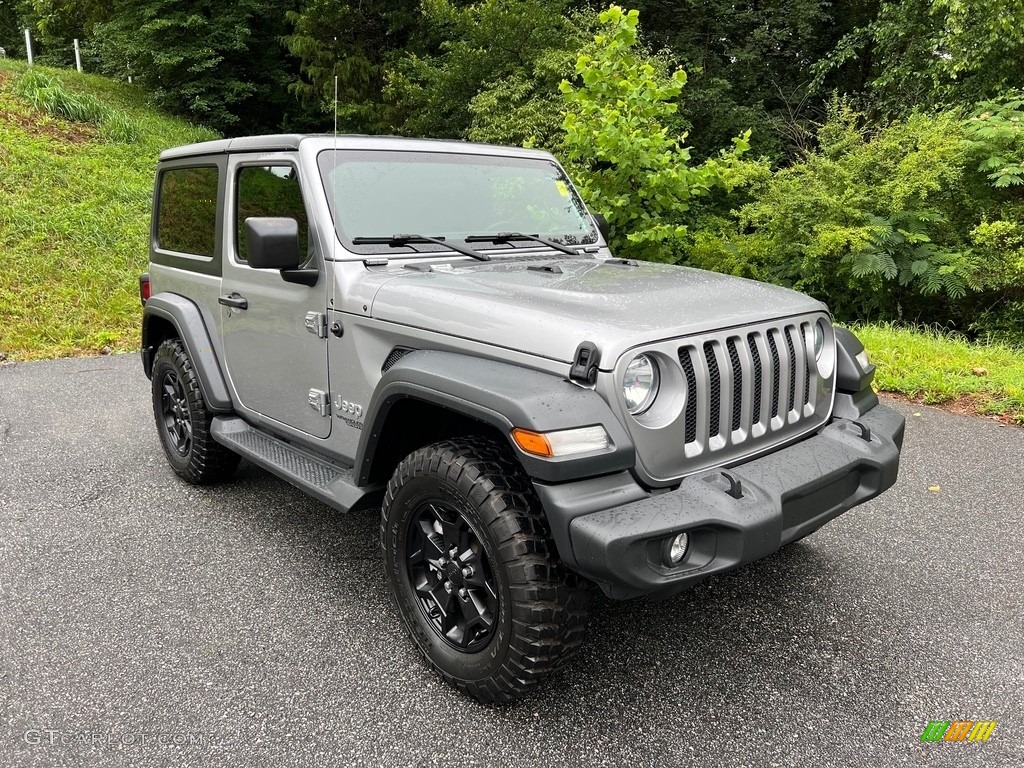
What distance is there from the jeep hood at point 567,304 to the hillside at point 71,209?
6.28 metres

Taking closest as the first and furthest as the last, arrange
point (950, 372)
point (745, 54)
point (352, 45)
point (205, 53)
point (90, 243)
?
point (950, 372) < point (90, 243) < point (745, 54) < point (205, 53) < point (352, 45)

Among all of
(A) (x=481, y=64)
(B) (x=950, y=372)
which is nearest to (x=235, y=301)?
(B) (x=950, y=372)

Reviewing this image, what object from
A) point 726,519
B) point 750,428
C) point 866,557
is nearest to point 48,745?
point 726,519

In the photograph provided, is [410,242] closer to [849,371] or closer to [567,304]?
[567,304]

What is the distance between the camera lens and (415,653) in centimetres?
279

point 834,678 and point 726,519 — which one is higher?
point 726,519

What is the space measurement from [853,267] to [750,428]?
20.1ft

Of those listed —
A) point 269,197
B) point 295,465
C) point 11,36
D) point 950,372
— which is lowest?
point 950,372

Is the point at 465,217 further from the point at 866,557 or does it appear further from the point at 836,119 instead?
the point at 836,119

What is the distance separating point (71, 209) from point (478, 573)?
36.0 feet

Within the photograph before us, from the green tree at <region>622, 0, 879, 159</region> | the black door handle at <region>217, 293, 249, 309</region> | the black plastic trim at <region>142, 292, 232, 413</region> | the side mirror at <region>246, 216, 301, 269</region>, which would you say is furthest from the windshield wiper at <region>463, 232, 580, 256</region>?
the green tree at <region>622, 0, 879, 159</region>

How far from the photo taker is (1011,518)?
3896 mm

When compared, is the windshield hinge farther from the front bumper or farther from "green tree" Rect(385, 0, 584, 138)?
"green tree" Rect(385, 0, 584, 138)

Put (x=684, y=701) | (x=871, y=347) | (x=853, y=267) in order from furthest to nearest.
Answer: (x=853, y=267) < (x=871, y=347) < (x=684, y=701)
